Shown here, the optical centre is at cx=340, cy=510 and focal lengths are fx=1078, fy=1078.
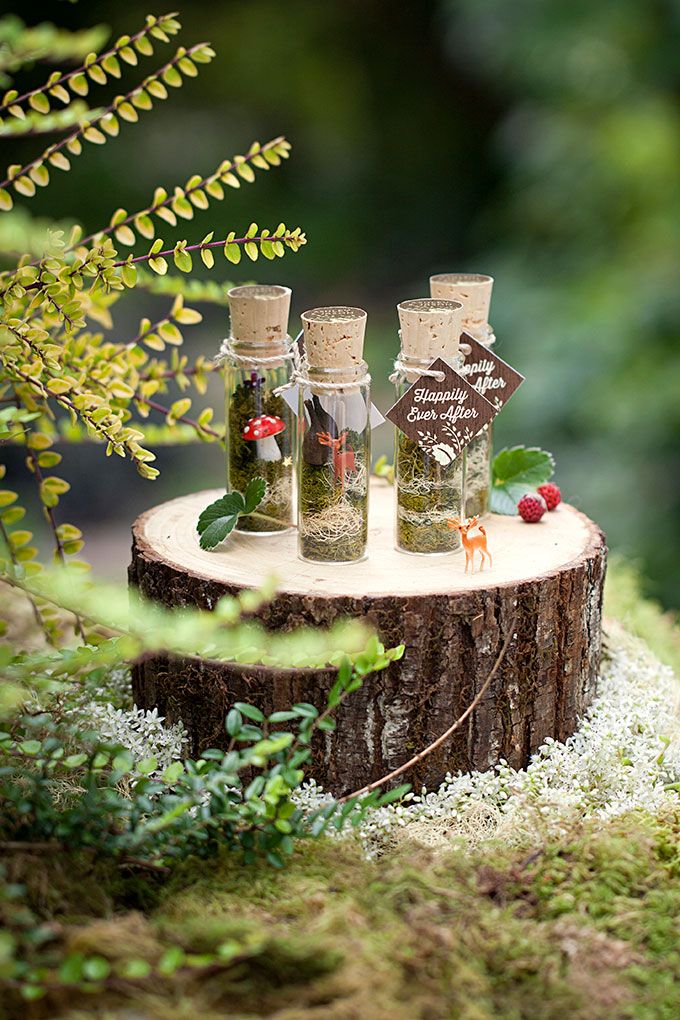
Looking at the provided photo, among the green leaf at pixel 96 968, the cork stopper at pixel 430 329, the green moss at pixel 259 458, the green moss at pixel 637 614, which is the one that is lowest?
the green moss at pixel 637 614

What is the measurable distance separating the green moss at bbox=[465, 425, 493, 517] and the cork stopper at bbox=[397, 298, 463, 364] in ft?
0.80

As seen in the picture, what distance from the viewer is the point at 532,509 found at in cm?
209

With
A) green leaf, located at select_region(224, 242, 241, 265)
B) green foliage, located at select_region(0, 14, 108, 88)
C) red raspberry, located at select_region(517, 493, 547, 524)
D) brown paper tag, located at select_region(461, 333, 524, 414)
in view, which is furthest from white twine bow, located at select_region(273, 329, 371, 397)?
green foliage, located at select_region(0, 14, 108, 88)

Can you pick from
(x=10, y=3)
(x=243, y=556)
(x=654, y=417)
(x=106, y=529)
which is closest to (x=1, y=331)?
(x=243, y=556)

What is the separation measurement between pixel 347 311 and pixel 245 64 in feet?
17.8

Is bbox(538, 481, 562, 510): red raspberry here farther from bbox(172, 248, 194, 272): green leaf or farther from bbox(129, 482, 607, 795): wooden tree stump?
bbox(172, 248, 194, 272): green leaf

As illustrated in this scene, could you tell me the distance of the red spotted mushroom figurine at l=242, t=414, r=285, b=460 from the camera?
194cm

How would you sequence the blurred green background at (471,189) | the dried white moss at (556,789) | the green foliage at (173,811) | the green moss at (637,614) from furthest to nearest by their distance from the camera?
1. the blurred green background at (471,189)
2. the green moss at (637,614)
3. the dried white moss at (556,789)
4. the green foliage at (173,811)

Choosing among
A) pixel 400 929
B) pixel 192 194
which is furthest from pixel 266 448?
pixel 400 929

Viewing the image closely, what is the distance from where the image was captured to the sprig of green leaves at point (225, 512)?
6.22 ft

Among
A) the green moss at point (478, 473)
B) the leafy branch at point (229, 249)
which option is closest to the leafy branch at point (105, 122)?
the leafy branch at point (229, 249)

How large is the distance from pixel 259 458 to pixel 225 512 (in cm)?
12

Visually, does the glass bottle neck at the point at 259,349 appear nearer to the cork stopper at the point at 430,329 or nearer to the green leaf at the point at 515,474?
the cork stopper at the point at 430,329

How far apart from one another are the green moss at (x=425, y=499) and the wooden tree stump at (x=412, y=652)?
0.03 m
